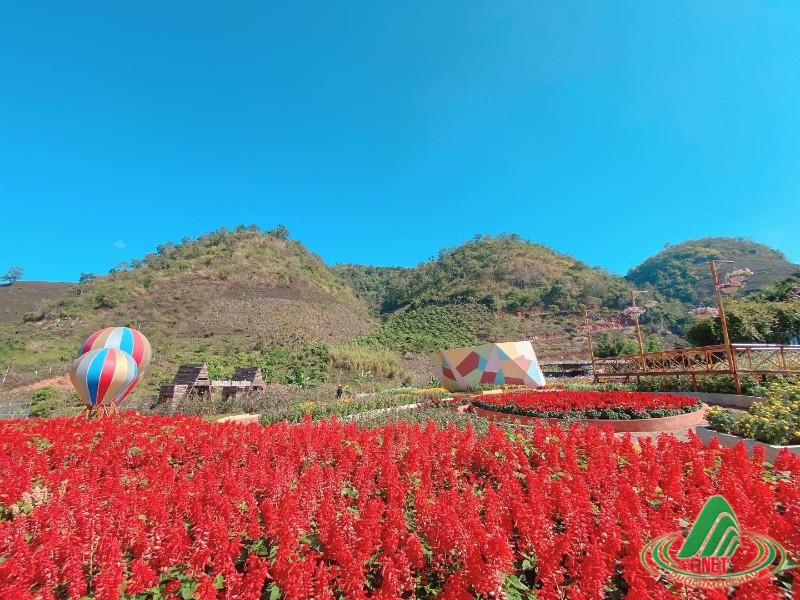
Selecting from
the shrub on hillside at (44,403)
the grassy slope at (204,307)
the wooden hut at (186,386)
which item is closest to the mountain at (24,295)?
the grassy slope at (204,307)

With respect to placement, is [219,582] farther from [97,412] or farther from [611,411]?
[97,412]

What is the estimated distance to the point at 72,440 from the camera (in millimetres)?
7520

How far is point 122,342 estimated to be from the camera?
15664 mm

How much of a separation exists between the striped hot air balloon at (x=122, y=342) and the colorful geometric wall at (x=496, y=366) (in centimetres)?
1490

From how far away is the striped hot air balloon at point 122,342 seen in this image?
15.4 metres

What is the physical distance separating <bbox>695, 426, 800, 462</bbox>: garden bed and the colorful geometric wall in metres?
13.4

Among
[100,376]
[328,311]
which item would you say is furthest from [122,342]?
[328,311]

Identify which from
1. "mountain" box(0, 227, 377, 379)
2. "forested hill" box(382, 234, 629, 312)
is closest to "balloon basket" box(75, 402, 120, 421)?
"mountain" box(0, 227, 377, 379)

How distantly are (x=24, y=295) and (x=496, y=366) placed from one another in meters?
95.2

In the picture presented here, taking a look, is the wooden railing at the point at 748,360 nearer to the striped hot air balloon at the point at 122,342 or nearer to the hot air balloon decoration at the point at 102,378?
the hot air balloon decoration at the point at 102,378

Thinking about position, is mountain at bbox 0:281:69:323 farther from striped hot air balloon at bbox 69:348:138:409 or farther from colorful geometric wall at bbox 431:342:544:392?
colorful geometric wall at bbox 431:342:544:392

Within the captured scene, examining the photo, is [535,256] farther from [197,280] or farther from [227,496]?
[227,496]

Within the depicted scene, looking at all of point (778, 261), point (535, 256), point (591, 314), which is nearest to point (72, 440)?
point (591, 314)

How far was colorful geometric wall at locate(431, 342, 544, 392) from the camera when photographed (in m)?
Answer: 21.7
